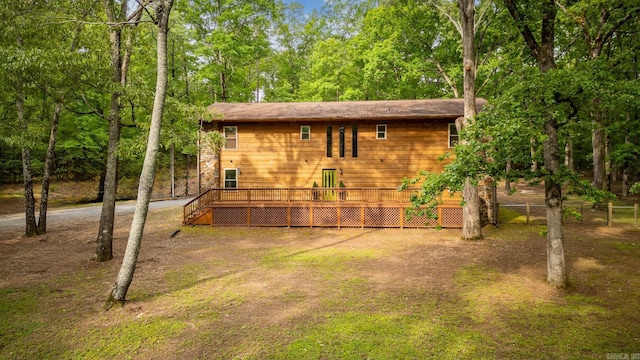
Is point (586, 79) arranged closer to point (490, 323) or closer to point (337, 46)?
point (490, 323)

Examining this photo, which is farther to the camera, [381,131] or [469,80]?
[381,131]

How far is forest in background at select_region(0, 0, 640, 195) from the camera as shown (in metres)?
7.83

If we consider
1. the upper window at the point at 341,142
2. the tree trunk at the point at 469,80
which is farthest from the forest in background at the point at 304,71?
the upper window at the point at 341,142

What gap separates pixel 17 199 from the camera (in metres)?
24.9

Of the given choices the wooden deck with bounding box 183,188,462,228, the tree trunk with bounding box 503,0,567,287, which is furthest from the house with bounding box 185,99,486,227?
the tree trunk with bounding box 503,0,567,287

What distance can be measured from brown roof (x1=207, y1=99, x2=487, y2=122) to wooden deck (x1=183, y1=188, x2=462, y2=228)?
4157 millimetres

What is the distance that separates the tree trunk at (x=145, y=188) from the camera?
739 centimetres

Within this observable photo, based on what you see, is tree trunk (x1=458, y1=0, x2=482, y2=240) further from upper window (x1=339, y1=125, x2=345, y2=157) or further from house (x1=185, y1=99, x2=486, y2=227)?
upper window (x1=339, y1=125, x2=345, y2=157)

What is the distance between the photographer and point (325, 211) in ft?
55.4

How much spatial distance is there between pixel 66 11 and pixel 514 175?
53.8 ft

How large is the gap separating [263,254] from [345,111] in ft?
34.4

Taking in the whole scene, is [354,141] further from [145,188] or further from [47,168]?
[47,168]

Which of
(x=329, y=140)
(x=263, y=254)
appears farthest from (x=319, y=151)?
(x=263, y=254)

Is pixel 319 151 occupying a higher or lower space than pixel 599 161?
higher
